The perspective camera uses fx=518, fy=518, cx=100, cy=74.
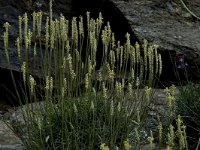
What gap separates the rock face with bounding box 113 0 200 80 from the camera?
5957mm

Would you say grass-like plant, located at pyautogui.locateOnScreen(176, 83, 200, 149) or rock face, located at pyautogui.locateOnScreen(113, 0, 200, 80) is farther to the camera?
rock face, located at pyautogui.locateOnScreen(113, 0, 200, 80)

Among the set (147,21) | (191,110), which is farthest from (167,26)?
(191,110)

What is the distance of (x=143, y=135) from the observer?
421cm

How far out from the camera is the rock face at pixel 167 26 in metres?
5.96

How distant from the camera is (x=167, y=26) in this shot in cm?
649

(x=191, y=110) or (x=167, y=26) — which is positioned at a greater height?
(x=167, y=26)

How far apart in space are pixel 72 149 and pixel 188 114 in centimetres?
143

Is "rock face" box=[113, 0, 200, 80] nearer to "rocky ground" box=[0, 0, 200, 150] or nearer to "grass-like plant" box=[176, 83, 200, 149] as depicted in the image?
"rocky ground" box=[0, 0, 200, 150]

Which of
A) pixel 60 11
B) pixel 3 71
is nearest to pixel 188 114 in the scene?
pixel 3 71

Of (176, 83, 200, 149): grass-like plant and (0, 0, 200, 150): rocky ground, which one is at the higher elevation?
(0, 0, 200, 150): rocky ground

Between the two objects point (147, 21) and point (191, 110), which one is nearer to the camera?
point (191, 110)

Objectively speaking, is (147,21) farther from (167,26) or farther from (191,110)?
(191,110)

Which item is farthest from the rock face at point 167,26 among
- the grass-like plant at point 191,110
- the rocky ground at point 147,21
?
the grass-like plant at point 191,110

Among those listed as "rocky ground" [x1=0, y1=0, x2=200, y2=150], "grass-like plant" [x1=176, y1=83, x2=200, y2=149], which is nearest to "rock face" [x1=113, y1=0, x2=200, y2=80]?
"rocky ground" [x1=0, y1=0, x2=200, y2=150]
